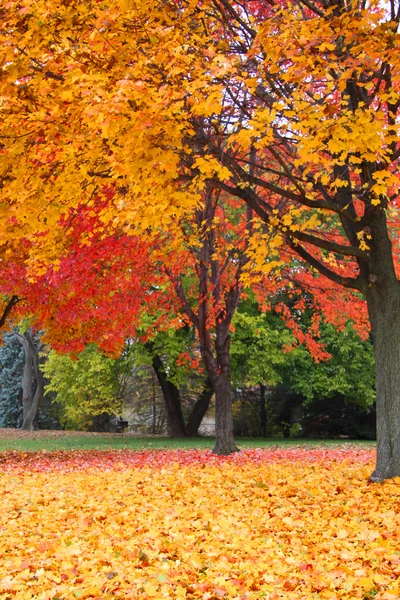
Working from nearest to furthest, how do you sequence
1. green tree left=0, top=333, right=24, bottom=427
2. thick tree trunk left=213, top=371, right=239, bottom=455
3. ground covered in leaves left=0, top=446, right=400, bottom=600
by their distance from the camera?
ground covered in leaves left=0, top=446, right=400, bottom=600 < thick tree trunk left=213, top=371, right=239, bottom=455 < green tree left=0, top=333, right=24, bottom=427

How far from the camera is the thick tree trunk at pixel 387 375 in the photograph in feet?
25.7

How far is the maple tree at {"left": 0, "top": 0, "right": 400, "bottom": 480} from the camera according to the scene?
5.85 metres

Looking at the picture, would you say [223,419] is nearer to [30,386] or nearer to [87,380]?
[87,380]

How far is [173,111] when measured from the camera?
227 inches

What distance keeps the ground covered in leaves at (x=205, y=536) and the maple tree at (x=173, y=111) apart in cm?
163

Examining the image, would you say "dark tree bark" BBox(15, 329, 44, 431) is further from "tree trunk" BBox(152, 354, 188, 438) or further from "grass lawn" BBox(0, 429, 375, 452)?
"tree trunk" BBox(152, 354, 188, 438)

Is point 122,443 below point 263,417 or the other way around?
below

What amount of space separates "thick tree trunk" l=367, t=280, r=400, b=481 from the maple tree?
13mm

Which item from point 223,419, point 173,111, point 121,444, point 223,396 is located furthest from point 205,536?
point 121,444

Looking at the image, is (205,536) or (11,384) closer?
(205,536)

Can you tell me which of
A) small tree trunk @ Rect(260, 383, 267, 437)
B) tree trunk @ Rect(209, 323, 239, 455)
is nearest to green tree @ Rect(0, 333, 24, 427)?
small tree trunk @ Rect(260, 383, 267, 437)

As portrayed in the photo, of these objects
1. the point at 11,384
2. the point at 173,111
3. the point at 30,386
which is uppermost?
the point at 173,111

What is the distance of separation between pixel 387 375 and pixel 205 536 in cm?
359

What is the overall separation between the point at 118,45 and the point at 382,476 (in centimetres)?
610
